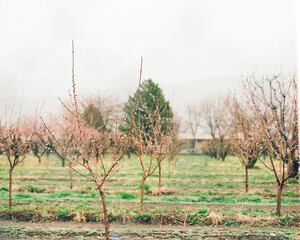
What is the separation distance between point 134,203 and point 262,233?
4.25 meters

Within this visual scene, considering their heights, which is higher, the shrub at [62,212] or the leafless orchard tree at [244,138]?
the leafless orchard tree at [244,138]

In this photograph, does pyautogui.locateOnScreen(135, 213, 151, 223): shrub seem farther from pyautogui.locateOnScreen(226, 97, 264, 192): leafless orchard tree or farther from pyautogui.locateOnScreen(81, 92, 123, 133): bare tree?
pyautogui.locateOnScreen(81, 92, 123, 133): bare tree

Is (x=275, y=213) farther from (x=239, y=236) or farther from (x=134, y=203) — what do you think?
(x=134, y=203)

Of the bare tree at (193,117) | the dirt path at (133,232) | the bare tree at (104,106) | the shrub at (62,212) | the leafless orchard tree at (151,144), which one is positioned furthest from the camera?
the bare tree at (193,117)

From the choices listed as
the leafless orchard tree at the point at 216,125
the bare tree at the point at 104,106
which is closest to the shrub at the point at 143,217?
the leafless orchard tree at the point at 216,125

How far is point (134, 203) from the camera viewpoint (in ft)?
31.0

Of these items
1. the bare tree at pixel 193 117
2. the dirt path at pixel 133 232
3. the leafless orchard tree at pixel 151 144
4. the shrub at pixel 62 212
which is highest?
the bare tree at pixel 193 117

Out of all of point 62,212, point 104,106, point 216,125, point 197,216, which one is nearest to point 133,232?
point 197,216

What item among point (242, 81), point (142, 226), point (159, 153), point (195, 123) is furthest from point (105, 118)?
point (142, 226)

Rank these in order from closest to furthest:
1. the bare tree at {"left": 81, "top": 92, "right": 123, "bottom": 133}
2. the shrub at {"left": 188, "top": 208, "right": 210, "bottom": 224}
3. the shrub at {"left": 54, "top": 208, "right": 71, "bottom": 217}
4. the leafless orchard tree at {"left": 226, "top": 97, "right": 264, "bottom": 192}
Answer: the shrub at {"left": 188, "top": 208, "right": 210, "bottom": 224} < the shrub at {"left": 54, "top": 208, "right": 71, "bottom": 217} < the leafless orchard tree at {"left": 226, "top": 97, "right": 264, "bottom": 192} < the bare tree at {"left": 81, "top": 92, "right": 123, "bottom": 133}

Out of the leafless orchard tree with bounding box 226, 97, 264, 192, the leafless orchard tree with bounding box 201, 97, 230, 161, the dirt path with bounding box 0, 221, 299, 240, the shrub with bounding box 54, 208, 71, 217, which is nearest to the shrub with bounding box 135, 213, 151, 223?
the dirt path with bounding box 0, 221, 299, 240

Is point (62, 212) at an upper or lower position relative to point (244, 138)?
lower

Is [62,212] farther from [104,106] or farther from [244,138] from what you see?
[104,106]

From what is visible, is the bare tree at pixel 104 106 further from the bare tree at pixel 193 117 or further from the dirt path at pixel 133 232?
the dirt path at pixel 133 232
